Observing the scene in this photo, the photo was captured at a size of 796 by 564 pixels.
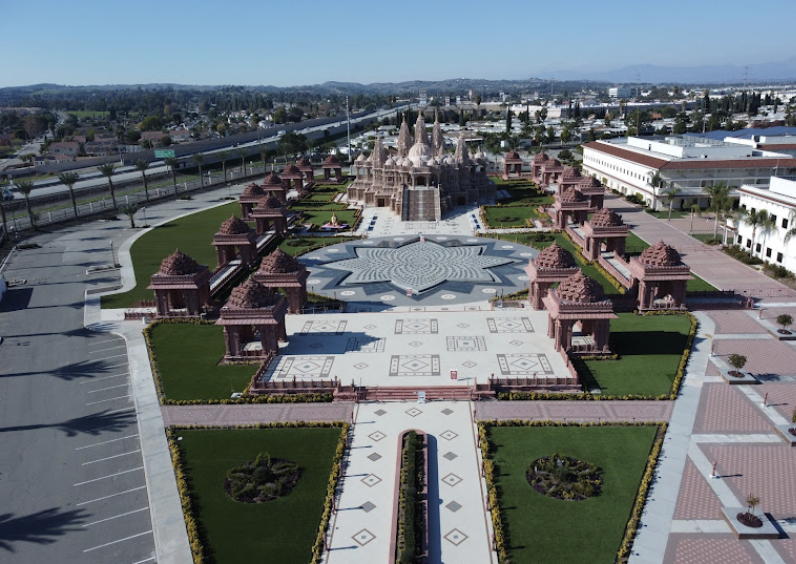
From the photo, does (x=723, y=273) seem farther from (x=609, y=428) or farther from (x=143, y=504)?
(x=143, y=504)

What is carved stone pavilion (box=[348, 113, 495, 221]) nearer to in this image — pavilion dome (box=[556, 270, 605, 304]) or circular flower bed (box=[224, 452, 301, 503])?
pavilion dome (box=[556, 270, 605, 304])

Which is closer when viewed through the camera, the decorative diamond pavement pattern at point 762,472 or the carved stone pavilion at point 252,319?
the decorative diamond pavement pattern at point 762,472

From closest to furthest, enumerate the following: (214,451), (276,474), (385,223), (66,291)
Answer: (276,474) → (214,451) → (66,291) → (385,223)

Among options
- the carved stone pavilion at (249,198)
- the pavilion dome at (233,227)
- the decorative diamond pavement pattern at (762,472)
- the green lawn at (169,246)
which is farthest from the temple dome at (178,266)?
the decorative diamond pavement pattern at (762,472)

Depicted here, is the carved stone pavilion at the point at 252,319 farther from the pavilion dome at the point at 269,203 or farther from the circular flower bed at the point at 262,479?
the pavilion dome at the point at 269,203

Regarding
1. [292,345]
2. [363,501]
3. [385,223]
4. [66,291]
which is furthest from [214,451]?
[385,223]

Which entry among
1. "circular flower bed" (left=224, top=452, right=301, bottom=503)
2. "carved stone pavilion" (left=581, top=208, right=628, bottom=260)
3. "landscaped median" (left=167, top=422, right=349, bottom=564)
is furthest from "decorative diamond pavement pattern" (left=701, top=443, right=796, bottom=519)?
"carved stone pavilion" (left=581, top=208, right=628, bottom=260)

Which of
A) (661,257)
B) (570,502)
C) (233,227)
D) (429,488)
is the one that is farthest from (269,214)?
(570,502)
